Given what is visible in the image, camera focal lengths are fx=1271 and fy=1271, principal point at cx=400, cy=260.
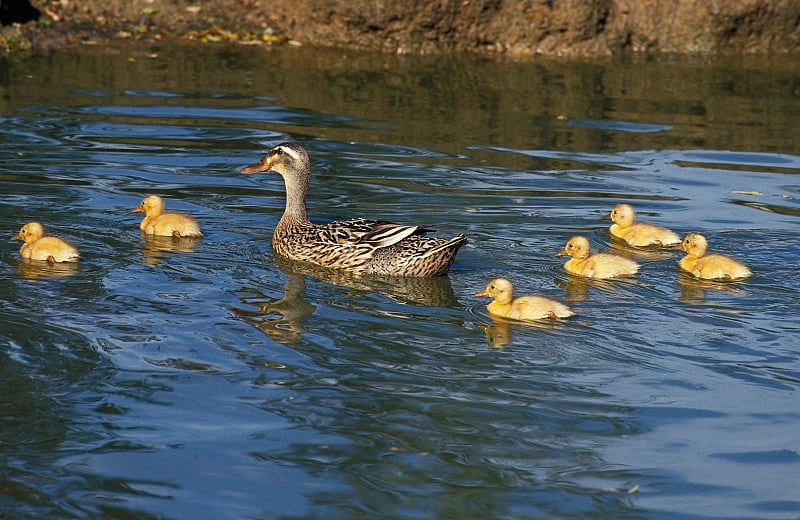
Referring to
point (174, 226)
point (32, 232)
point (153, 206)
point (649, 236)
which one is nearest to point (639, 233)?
point (649, 236)

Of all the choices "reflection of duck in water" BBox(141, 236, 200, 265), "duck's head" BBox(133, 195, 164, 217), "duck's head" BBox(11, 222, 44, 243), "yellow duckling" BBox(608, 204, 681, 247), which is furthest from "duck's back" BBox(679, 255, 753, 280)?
"duck's head" BBox(11, 222, 44, 243)

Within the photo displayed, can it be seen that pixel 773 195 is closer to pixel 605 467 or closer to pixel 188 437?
pixel 605 467

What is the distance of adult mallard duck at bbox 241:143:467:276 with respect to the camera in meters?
9.14

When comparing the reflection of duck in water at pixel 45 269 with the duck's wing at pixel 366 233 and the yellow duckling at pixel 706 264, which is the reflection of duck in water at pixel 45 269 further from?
the yellow duckling at pixel 706 264

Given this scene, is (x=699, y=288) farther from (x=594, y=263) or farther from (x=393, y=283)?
(x=393, y=283)

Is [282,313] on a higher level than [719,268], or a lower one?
lower

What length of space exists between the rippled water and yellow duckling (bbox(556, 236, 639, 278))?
4.3 inches

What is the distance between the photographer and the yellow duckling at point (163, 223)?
9.82 meters

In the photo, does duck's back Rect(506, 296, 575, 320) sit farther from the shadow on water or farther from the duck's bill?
the duck's bill

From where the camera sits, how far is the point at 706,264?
911 cm

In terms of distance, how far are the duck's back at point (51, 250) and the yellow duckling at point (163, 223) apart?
90 centimetres

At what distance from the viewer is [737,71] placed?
17359mm

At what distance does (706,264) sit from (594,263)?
31.3 inches

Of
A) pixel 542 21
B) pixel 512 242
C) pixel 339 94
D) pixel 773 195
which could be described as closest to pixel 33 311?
pixel 512 242
